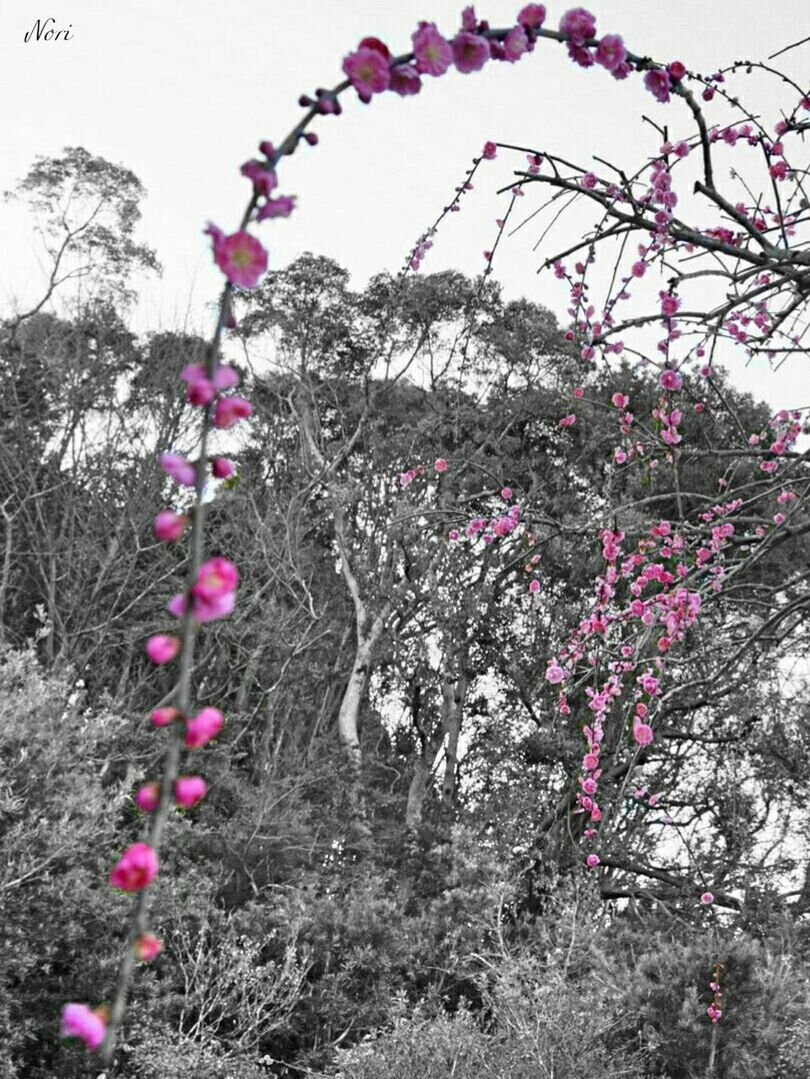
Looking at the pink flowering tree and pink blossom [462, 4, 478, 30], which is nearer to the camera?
the pink flowering tree

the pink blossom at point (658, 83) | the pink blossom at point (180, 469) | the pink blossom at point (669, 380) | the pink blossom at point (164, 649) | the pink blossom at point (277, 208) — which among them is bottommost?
the pink blossom at point (164, 649)

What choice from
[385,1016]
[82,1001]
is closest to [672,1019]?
[385,1016]

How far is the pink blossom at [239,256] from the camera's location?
57cm

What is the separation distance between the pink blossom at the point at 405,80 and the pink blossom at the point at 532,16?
0.73 feet

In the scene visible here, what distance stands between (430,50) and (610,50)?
534 millimetres

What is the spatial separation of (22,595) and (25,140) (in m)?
4.50

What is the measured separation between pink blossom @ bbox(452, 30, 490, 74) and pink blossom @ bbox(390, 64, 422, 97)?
0.08 m

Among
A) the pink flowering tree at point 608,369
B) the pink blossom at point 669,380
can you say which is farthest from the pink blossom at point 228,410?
the pink blossom at point 669,380

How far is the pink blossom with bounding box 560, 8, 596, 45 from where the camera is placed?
1.16m

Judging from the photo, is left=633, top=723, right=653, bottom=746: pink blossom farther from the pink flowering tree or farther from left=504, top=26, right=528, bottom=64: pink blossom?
left=504, top=26, right=528, bottom=64: pink blossom

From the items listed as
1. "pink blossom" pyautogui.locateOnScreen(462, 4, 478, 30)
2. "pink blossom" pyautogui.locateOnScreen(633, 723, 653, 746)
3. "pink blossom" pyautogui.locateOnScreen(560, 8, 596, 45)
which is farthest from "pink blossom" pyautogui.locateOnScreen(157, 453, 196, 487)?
"pink blossom" pyautogui.locateOnScreen(633, 723, 653, 746)

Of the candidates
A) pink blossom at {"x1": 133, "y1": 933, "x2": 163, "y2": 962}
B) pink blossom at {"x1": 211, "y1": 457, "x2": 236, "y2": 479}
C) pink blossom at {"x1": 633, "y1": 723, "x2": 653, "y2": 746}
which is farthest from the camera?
pink blossom at {"x1": 633, "y1": 723, "x2": 653, "y2": 746}

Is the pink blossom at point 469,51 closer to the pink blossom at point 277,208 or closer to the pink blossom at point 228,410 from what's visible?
the pink blossom at point 277,208

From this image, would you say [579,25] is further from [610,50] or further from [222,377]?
[222,377]
